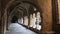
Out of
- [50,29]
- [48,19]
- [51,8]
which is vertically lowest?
[50,29]

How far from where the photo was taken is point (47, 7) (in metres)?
7.30

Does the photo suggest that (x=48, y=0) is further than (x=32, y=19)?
No

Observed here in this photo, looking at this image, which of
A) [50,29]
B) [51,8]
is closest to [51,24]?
A: [50,29]

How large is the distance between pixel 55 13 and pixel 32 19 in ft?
24.2

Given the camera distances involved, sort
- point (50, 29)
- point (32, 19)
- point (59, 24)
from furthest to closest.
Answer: point (32, 19) → point (50, 29) → point (59, 24)

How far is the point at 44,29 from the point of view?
285 inches

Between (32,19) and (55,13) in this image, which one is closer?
(55,13)

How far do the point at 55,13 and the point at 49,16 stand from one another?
0.40m

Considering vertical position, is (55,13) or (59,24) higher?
(55,13)

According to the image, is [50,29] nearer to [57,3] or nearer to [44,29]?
[44,29]

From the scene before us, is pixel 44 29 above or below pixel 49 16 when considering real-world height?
below

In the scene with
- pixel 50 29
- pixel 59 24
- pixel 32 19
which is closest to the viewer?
pixel 59 24

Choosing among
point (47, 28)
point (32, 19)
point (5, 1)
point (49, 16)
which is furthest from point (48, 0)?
point (32, 19)

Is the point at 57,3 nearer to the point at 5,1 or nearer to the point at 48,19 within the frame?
the point at 48,19
